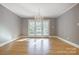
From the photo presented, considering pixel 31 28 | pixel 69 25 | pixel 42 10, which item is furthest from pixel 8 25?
pixel 69 25

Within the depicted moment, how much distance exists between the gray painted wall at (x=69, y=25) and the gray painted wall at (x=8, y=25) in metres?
1.66

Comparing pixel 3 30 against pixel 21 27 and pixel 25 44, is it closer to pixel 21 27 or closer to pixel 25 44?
pixel 21 27

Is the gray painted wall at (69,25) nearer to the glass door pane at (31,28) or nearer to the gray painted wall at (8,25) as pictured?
the glass door pane at (31,28)

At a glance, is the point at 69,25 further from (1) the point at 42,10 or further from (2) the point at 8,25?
(2) the point at 8,25

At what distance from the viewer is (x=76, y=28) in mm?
4277

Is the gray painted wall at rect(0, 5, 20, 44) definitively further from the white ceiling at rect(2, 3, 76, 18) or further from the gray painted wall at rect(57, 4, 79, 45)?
the gray painted wall at rect(57, 4, 79, 45)

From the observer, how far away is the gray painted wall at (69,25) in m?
4.24

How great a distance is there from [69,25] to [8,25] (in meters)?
2.40

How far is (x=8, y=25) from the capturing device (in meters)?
4.66

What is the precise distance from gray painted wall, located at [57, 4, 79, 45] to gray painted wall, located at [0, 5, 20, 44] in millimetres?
1662

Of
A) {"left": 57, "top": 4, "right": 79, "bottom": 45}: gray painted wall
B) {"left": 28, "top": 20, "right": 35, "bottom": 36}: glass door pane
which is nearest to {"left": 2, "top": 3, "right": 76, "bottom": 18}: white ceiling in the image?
{"left": 57, "top": 4, "right": 79, "bottom": 45}: gray painted wall

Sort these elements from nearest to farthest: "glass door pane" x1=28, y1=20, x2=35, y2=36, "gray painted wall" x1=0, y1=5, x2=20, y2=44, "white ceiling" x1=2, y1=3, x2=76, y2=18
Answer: "glass door pane" x1=28, y1=20, x2=35, y2=36
"gray painted wall" x1=0, y1=5, x2=20, y2=44
"white ceiling" x1=2, y1=3, x2=76, y2=18

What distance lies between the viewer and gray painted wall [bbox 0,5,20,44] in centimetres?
423

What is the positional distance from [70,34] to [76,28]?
1.68ft
